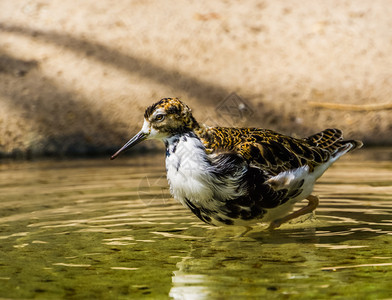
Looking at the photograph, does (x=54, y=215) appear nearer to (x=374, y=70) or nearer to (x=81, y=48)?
(x=81, y=48)

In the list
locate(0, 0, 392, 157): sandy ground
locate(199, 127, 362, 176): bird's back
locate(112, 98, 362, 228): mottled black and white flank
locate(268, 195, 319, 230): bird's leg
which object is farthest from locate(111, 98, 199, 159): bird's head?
locate(0, 0, 392, 157): sandy ground

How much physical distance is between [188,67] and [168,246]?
266 inches

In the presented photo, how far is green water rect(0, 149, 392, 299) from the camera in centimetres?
434

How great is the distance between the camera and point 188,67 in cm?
1205

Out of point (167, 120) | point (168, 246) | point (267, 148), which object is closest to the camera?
point (167, 120)

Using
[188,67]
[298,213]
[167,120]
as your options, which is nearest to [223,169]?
[167,120]

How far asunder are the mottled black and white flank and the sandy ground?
5.50 metres

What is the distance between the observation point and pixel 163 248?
18.2ft

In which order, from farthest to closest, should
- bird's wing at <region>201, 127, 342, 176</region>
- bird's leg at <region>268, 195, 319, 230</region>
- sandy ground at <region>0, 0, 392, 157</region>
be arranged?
sandy ground at <region>0, 0, 392, 157</region> < bird's leg at <region>268, 195, 319, 230</region> < bird's wing at <region>201, 127, 342, 176</region>

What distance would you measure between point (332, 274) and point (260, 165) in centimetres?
131

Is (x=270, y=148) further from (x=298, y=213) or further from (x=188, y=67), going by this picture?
(x=188, y=67)

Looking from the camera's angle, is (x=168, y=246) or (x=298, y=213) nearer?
(x=168, y=246)

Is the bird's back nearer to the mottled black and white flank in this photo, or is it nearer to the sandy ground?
the mottled black and white flank

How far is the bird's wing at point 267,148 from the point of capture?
5.57 m
